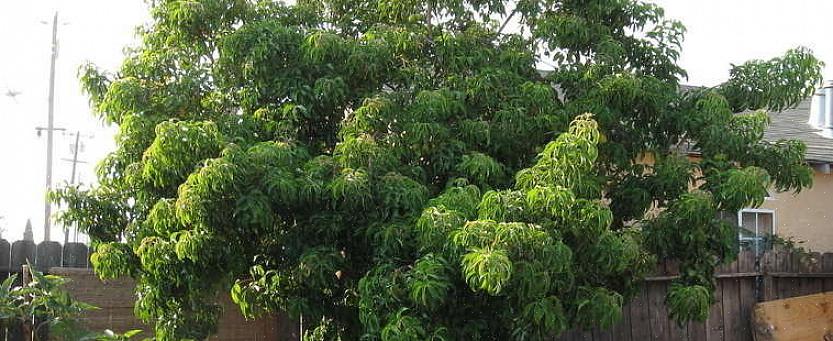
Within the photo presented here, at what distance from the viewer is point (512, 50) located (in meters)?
8.95

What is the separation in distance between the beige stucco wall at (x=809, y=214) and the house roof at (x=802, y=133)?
0.43 metres

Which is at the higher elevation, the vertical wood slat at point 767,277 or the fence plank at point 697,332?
the vertical wood slat at point 767,277

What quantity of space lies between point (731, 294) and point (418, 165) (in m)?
3.93

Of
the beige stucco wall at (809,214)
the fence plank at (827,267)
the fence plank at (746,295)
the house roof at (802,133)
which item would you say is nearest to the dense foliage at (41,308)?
A: the fence plank at (746,295)

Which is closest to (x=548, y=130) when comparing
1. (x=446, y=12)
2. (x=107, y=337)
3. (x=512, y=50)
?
(x=512, y=50)

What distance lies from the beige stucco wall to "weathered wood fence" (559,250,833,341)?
445 cm

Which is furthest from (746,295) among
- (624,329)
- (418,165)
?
(418,165)

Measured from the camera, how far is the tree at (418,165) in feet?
22.7

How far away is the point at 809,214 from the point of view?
50.4 ft

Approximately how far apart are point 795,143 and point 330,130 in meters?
3.78

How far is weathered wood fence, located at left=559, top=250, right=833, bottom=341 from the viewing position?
9.84 m

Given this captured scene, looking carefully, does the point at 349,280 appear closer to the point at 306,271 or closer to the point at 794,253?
the point at 306,271

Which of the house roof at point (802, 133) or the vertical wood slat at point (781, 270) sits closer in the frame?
the vertical wood slat at point (781, 270)

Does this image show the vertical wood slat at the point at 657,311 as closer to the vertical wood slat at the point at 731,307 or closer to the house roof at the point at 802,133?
the vertical wood slat at the point at 731,307
